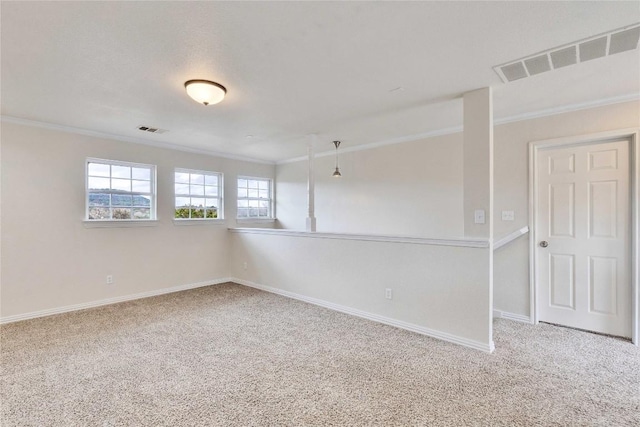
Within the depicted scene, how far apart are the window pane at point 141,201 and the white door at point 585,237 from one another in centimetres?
550

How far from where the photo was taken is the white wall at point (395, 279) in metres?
2.89

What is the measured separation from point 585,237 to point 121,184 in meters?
6.11

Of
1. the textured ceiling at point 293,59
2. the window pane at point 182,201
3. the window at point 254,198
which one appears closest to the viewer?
the textured ceiling at point 293,59

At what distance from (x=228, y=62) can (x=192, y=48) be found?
28 centimetres

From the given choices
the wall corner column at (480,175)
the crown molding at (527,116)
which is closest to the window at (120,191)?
the crown molding at (527,116)

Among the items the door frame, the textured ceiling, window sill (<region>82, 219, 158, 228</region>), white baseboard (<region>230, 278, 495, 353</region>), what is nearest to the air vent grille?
the textured ceiling

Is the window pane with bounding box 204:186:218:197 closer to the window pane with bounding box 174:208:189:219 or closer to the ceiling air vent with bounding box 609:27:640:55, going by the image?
the window pane with bounding box 174:208:189:219

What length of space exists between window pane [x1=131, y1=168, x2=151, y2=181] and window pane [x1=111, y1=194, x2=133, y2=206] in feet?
1.12

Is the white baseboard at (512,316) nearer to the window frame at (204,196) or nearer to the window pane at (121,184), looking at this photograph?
the window frame at (204,196)

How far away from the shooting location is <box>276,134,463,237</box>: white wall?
428cm

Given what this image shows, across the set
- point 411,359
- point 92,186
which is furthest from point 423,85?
point 92,186

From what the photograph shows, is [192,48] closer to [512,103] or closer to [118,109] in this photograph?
[118,109]

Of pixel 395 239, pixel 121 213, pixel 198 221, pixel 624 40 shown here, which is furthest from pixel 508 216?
pixel 121 213

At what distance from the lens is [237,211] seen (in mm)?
6031
